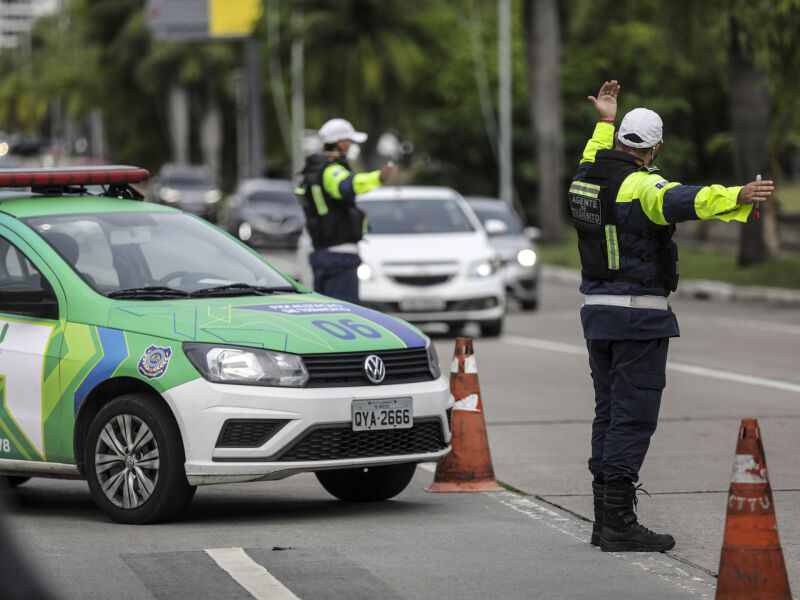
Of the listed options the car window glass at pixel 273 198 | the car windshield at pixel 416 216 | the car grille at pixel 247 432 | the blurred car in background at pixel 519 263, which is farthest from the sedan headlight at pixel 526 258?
the car window glass at pixel 273 198

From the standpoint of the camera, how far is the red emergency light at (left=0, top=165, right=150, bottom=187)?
8.98 meters

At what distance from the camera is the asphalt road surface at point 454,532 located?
667cm

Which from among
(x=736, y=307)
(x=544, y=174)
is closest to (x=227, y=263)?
(x=736, y=307)

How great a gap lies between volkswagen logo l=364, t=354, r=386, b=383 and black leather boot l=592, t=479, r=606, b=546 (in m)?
1.19

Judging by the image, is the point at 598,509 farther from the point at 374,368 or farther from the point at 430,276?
the point at 430,276

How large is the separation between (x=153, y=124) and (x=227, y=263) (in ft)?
269

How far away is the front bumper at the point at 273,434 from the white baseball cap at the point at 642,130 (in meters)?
1.70

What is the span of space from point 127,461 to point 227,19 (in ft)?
165

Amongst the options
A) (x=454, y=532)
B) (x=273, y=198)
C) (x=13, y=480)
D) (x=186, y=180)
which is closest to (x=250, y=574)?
(x=454, y=532)

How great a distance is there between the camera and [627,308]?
7348mm

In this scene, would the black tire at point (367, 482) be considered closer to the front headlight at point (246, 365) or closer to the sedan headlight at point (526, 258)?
the front headlight at point (246, 365)

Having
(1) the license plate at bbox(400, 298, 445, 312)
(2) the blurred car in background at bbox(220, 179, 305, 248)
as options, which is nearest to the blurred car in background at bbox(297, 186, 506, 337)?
(1) the license plate at bbox(400, 298, 445, 312)

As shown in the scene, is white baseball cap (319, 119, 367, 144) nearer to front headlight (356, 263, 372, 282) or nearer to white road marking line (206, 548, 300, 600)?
front headlight (356, 263, 372, 282)

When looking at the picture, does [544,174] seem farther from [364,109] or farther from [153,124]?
[153,124]
